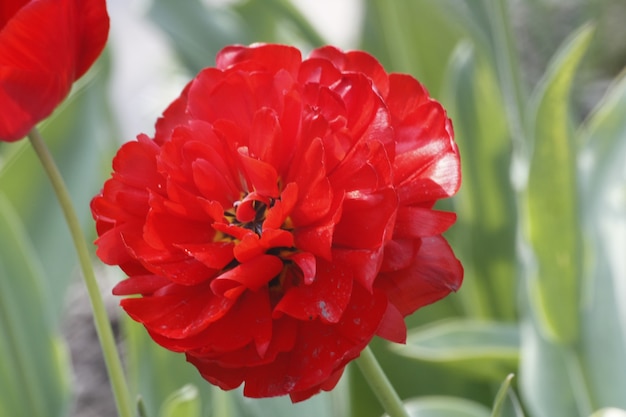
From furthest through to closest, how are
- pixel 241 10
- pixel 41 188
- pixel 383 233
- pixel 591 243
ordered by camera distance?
pixel 241 10 < pixel 41 188 < pixel 591 243 < pixel 383 233

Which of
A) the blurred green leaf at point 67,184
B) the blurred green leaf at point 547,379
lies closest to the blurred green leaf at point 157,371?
the blurred green leaf at point 67,184

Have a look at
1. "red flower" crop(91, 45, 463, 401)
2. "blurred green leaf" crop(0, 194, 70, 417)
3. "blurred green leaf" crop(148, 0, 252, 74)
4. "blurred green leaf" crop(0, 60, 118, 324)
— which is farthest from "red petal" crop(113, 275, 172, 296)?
"blurred green leaf" crop(148, 0, 252, 74)

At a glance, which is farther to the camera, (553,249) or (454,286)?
(553,249)

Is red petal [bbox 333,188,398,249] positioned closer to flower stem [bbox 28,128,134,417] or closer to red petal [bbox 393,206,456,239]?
red petal [bbox 393,206,456,239]

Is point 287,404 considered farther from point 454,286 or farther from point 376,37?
point 376,37

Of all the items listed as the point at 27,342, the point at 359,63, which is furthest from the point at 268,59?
the point at 27,342

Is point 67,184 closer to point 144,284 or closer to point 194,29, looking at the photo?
point 194,29

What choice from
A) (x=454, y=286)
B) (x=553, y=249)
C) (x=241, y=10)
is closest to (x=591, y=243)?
(x=553, y=249)

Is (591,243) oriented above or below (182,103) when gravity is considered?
below
